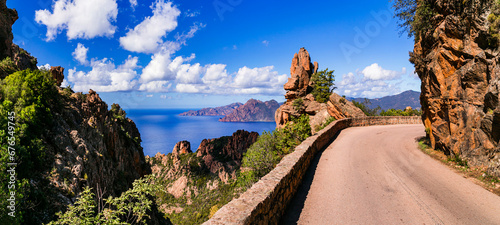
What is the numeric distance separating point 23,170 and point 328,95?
3955 cm

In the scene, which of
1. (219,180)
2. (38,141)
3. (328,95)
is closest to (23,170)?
(38,141)

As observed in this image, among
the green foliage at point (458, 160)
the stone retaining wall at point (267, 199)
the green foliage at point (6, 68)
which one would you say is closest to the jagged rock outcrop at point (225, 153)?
the green foliage at point (6, 68)

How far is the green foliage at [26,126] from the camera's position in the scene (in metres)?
9.66

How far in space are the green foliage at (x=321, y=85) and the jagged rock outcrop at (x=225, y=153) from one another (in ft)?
240

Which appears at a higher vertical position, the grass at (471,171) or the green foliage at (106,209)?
the green foliage at (106,209)

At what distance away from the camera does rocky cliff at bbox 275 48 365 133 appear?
1345 inches

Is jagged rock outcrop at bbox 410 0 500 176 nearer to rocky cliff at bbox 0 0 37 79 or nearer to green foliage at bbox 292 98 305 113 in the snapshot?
green foliage at bbox 292 98 305 113

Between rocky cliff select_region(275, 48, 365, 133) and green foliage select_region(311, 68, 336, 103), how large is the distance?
3.38 ft

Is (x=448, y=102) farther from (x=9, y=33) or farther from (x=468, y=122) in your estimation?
(x=9, y=33)

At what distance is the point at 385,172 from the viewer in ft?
32.1

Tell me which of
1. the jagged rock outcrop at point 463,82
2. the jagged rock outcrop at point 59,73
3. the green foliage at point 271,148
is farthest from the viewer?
the jagged rock outcrop at point 59,73

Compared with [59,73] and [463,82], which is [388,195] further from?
[59,73]

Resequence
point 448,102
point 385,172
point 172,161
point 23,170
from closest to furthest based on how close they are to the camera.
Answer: point 385,172, point 23,170, point 448,102, point 172,161

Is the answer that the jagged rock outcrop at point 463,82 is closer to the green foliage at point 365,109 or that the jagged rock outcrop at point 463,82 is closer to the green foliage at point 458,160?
the green foliage at point 458,160
